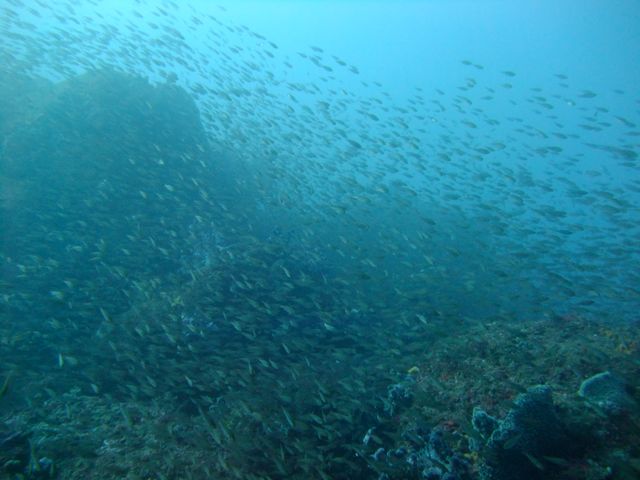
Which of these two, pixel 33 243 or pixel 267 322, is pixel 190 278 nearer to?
pixel 267 322

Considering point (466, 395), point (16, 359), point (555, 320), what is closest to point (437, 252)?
point (555, 320)

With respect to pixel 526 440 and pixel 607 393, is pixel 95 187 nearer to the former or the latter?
pixel 526 440

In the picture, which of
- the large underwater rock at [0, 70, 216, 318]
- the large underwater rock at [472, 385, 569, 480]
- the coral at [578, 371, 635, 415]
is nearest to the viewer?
the large underwater rock at [472, 385, 569, 480]

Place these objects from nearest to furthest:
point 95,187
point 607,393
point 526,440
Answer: point 526,440, point 607,393, point 95,187

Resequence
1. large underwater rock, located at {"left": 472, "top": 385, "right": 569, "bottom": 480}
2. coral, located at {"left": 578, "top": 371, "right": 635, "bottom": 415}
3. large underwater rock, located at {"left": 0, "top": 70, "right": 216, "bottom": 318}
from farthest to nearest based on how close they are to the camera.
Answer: large underwater rock, located at {"left": 0, "top": 70, "right": 216, "bottom": 318} < coral, located at {"left": 578, "top": 371, "right": 635, "bottom": 415} < large underwater rock, located at {"left": 472, "top": 385, "right": 569, "bottom": 480}

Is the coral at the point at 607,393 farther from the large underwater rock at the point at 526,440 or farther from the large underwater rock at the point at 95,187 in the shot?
the large underwater rock at the point at 95,187

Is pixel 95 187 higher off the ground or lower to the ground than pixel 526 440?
lower

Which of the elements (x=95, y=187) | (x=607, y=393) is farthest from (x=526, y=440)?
(x=95, y=187)

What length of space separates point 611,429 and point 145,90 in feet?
88.5

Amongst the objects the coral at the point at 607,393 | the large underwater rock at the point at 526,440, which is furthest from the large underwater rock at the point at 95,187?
the coral at the point at 607,393

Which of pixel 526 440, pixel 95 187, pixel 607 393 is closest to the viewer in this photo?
pixel 526 440

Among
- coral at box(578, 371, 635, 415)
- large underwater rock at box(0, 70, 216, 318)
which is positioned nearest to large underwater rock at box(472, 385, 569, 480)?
coral at box(578, 371, 635, 415)

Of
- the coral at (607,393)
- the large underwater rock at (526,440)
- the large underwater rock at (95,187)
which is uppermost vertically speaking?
the coral at (607,393)

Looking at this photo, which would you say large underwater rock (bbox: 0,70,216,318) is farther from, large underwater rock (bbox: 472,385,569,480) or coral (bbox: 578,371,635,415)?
coral (bbox: 578,371,635,415)
